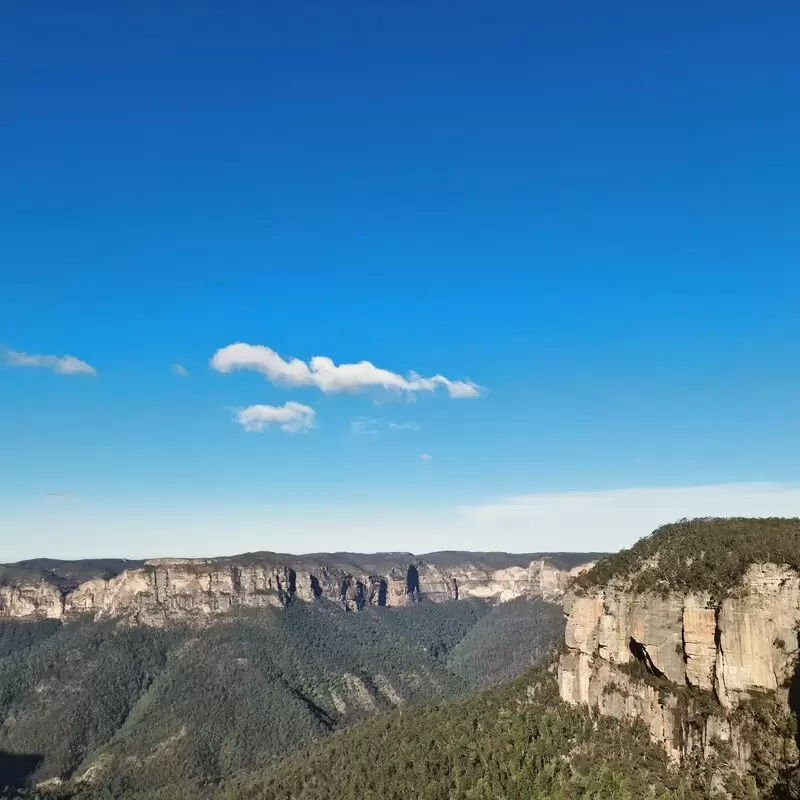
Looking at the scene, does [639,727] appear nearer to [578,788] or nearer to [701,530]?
[578,788]

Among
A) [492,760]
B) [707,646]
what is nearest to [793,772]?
[707,646]

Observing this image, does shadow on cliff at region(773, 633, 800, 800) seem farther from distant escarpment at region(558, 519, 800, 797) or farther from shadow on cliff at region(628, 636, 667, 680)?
shadow on cliff at region(628, 636, 667, 680)

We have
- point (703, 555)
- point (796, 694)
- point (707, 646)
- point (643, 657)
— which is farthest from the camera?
point (643, 657)

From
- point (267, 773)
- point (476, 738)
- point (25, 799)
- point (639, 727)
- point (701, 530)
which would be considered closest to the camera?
point (639, 727)

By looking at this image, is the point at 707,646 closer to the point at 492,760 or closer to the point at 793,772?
the point at 793,772

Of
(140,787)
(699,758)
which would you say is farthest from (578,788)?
(140,787)

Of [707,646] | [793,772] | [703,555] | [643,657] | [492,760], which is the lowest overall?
[492,760]
